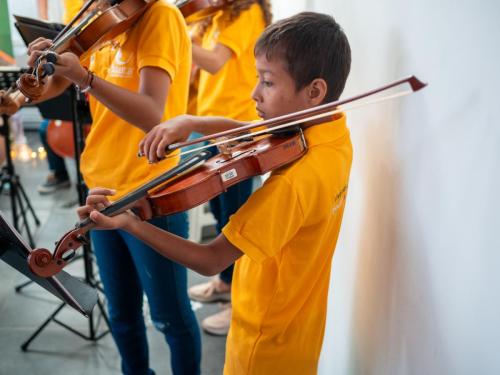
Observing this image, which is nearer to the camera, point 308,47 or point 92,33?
point 308,47

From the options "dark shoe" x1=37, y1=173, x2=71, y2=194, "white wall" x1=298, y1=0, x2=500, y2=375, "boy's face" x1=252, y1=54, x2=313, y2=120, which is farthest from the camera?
"dark shoe" x1=37, y1=173, x2=71, y2=194

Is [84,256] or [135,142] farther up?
[135,142]

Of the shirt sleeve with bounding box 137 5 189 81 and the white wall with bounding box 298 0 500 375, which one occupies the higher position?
the shirt sleeve with bounding box 137 5 189 81

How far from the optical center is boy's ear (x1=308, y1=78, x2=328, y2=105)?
0.91 meters

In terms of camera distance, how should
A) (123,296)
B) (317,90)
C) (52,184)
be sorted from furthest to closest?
(52,184), (123,296), (317,90)

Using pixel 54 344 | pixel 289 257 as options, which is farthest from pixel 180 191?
pixel 54 344

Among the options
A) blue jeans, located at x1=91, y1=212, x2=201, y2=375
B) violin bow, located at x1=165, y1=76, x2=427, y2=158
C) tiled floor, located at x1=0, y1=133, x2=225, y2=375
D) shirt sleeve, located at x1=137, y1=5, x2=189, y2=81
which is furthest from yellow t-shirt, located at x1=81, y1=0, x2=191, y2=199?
tiled floor, located at x1=0, y1=133, x2=225, y2=375

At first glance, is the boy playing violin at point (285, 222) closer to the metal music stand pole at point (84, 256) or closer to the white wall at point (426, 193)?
the white wall at point (426, 193)

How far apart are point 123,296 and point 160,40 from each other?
2.17ft

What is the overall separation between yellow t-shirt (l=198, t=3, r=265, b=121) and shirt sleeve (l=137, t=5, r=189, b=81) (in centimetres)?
63

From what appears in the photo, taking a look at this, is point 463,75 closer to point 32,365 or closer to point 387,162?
point 387,162

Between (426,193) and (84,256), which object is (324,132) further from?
(84,256)

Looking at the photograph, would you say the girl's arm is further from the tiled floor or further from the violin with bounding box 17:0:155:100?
the tiled floor

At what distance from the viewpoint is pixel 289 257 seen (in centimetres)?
94
